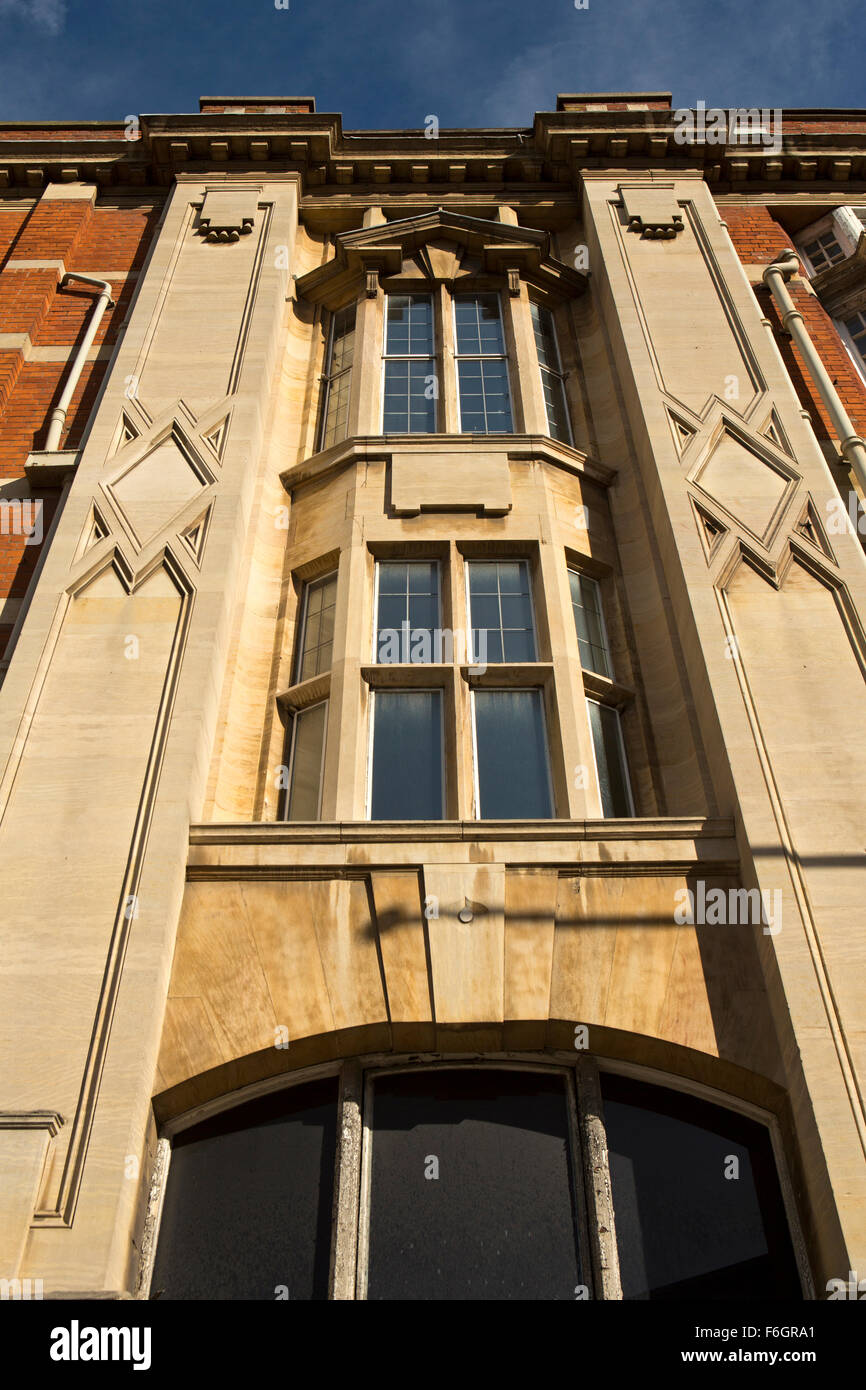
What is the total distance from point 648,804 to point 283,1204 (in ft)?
13.5

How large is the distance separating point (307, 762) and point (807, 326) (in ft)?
29.8

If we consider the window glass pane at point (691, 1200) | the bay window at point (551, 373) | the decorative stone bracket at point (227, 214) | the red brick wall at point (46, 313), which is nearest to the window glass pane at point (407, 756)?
the window glass pane at point (691, 1200)

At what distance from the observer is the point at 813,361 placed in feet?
40.1

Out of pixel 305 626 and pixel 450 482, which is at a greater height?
pixel 450 482

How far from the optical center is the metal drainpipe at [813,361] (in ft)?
36.7

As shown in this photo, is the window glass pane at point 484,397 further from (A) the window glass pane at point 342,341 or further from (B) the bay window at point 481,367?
(A) the window glass pane at point 342,341

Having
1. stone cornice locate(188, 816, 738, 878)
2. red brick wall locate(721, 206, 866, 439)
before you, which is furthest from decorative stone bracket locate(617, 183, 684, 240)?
stone cornice locate(188, 816, 738, 878)

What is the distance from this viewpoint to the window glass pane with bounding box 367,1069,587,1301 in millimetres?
6145

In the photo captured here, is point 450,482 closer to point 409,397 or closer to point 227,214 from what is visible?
point 409,397

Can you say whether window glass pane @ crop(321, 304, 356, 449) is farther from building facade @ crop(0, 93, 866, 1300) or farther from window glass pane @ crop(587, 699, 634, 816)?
window glass pane @ crop(587, 699, 634, 816)

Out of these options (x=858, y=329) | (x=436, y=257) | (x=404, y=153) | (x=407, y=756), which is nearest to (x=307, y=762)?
(x=407, y=756)

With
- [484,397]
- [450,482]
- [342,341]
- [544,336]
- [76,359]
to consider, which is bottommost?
[450,482]

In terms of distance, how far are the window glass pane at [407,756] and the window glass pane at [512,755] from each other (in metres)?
0.35
